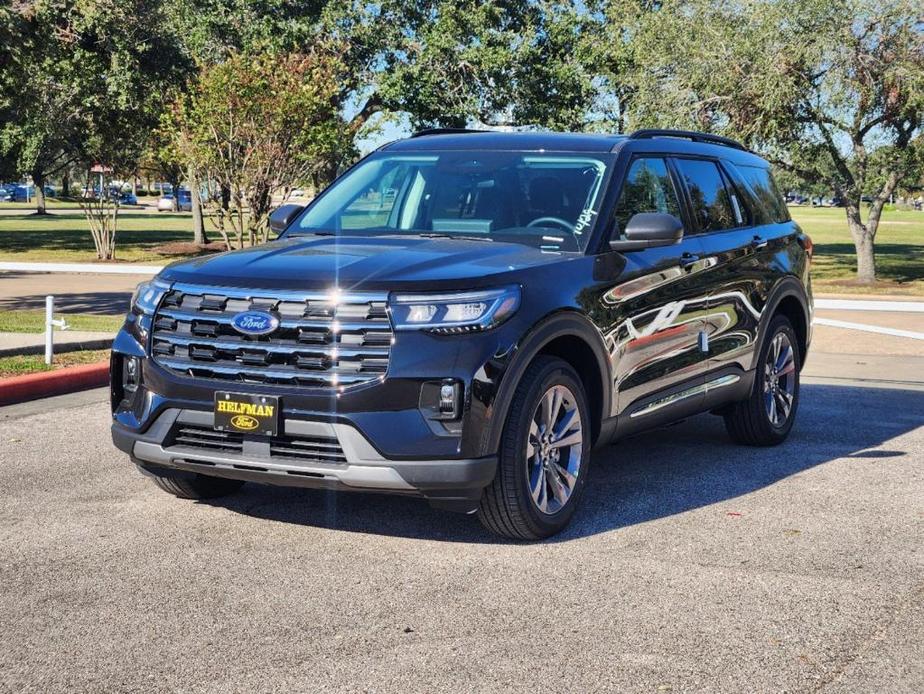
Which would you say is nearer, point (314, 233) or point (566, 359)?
point (566, 359)

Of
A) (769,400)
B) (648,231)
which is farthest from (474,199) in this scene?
(769,400)

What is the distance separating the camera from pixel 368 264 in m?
5.54

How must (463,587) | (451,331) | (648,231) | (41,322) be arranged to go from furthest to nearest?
(41,322)
(648,231)
(451,331)
(463,587)

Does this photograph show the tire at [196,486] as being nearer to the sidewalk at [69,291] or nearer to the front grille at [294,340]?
the front grille at [294,340]

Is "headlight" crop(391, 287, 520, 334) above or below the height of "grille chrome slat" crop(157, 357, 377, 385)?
above

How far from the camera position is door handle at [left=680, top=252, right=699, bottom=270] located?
694cm

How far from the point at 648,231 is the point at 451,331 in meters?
1.43

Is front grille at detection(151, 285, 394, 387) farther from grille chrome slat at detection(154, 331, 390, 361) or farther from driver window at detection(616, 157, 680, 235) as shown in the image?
driver window at detection(616, 157, 680, 235)

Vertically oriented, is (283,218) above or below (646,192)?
below

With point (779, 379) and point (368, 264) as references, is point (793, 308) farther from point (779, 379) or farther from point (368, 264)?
point (368, 264)

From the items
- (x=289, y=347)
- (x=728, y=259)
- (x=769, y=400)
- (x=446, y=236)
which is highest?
(x=446, y=236)

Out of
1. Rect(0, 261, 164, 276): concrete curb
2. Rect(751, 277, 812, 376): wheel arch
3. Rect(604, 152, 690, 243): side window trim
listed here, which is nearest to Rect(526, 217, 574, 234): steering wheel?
Rect(604, 152, 690, 243): side window trim

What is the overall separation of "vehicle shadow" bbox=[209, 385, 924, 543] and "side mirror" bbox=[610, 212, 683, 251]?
136 centimetres

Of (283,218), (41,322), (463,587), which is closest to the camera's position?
(463,587)
